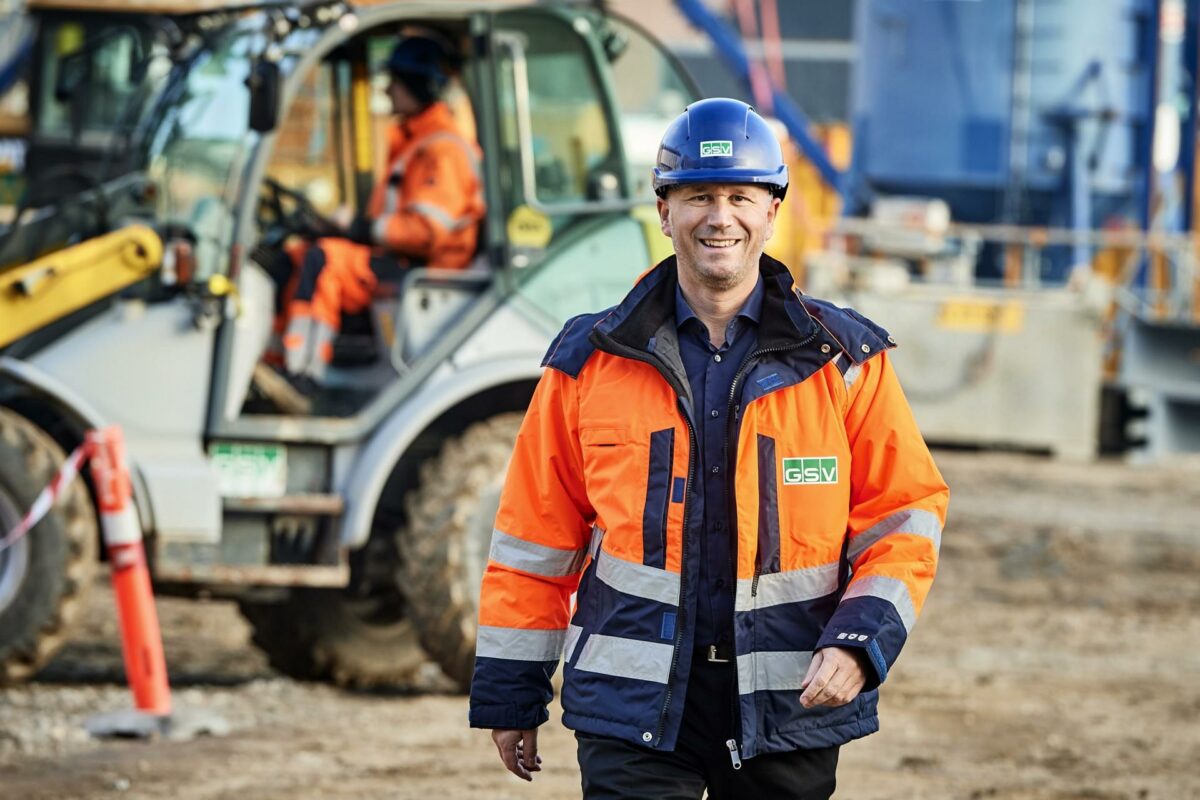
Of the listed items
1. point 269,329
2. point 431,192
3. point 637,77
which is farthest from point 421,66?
point 269,329

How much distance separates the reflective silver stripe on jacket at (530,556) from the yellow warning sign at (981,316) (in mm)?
13564

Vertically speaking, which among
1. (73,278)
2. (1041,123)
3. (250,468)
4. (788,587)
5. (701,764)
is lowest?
(250,468)

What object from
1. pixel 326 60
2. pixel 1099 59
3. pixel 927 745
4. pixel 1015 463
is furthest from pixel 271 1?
pixel 1099 59

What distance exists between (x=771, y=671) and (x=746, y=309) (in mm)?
625

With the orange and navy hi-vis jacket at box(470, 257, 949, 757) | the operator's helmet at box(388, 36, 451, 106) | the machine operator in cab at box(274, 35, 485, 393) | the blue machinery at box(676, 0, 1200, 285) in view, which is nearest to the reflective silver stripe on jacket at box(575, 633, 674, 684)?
the orange and navy hi-vis jacket at box(470, 257, 949, 757)

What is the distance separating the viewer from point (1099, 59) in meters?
20.7

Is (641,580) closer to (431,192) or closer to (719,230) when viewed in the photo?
(719,230)

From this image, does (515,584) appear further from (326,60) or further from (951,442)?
(951,442)

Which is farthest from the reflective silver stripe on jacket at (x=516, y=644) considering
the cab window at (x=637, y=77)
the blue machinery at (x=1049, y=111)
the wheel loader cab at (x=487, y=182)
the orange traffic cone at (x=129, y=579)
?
the blue machinery at (x=1049, y=111)

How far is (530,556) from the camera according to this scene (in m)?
3.63

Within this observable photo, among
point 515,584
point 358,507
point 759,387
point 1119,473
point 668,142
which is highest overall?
point 668,142

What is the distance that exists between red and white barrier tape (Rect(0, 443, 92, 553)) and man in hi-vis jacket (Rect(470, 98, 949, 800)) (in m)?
3.88

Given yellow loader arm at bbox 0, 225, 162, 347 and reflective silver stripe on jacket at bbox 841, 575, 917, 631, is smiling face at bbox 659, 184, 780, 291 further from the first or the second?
yellow loader arm at bbox 0, 225, 162, 347

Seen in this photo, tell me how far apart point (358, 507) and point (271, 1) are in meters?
2.15
